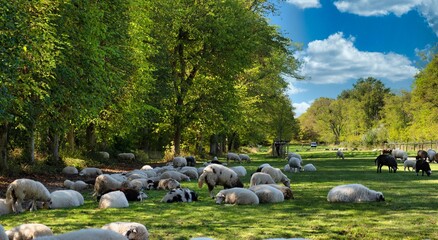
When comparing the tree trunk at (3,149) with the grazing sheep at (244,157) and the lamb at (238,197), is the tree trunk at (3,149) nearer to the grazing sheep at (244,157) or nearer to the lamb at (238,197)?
the lamb at (238,197)

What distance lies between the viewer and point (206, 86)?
3884 centimetres

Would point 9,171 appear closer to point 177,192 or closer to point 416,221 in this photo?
point 177,192

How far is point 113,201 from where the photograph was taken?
12102 millimetres

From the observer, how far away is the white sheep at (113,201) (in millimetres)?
12086

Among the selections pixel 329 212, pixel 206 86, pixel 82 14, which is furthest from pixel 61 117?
pixel 206 86

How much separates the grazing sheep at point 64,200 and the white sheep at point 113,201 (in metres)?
0.97

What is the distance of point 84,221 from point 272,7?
137 ft

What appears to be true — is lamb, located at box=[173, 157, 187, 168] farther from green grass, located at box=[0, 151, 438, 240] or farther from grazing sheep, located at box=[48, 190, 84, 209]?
grazing sheep, located at box=[48, 190, 84, 209]

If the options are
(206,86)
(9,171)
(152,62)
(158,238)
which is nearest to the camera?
(158,238)

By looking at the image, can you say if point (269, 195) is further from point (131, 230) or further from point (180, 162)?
point (180, 162)

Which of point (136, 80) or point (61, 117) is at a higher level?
point (136, 80)

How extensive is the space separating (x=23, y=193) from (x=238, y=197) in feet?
17.0

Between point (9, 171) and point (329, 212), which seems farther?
point (9, 171)

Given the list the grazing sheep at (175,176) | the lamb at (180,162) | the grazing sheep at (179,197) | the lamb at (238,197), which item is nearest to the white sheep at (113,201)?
the grazing sheep at (179,197)
